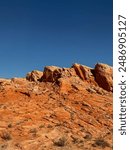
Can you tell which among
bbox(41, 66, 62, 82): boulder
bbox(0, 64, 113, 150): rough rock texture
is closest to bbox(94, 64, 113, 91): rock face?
bbox(0, 64, 113, 150): rough rock texture

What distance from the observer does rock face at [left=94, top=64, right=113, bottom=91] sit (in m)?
32.2

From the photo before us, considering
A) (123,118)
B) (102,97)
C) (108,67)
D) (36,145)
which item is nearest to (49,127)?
(36,145)

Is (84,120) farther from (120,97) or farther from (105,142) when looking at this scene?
(120,97)

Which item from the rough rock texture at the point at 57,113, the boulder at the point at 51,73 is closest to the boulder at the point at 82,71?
the rough rock texture at the point at 57,113

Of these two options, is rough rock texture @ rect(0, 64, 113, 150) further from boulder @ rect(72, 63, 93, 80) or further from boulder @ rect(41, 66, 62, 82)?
boulder @ rect(72, 63, 93, 80)

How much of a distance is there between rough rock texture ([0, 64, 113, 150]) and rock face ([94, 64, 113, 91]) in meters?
0.14

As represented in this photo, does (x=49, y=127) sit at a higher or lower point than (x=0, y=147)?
higher

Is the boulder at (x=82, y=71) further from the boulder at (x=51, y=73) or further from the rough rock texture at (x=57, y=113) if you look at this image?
the boulder at (x=51, y=73)

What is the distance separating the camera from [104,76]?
106ft

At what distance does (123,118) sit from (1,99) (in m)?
19.8

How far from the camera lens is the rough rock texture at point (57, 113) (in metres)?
21.1

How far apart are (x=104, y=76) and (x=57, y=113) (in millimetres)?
8783

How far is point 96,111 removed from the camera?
26.8 m

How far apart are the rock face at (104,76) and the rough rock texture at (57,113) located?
5.6 inches
